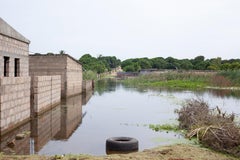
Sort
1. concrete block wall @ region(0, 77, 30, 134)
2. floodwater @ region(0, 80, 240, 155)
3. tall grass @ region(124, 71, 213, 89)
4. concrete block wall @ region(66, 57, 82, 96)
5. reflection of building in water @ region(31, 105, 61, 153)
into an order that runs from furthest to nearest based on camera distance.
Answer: tall grass @ region(124, 71, 213, 89), concrete block wall @ region(66, 57, 82, 96), reflection of building in water @ region(31, 105, 61, 153), concrete block wall @ region(0, 77, 30, 134), floodwater @ region(0, 80, 240, 155)

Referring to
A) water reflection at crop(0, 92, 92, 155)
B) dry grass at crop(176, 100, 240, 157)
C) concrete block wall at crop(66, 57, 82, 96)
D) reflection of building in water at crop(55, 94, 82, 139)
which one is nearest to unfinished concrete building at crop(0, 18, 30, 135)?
water reflection at crop(0, 92, 92, 155)

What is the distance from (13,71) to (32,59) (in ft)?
27.3

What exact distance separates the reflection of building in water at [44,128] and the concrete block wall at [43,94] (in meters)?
0.47

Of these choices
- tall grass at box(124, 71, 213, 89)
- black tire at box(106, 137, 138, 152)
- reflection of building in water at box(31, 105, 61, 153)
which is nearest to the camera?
black tire at box(106, 137, 138, 152)

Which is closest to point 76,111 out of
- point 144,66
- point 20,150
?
point 20,150

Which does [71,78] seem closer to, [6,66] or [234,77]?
[6,66]

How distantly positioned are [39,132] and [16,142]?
1769mm

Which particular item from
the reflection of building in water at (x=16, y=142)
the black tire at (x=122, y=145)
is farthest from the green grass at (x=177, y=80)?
the black tire at (x=122, y=145)

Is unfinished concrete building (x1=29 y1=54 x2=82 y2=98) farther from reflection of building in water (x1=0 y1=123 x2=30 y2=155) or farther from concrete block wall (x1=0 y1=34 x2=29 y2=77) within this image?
reflection of building in water (x1=0 y1=123 x2=30 y2=155)

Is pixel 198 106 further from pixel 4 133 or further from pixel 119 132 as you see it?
pixel 4 133

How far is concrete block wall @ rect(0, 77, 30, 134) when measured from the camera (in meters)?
9.26

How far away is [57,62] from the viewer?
23484mm

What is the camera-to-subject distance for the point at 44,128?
37.0 feet

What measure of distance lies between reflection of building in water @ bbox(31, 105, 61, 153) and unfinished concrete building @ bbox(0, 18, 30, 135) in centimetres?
58
